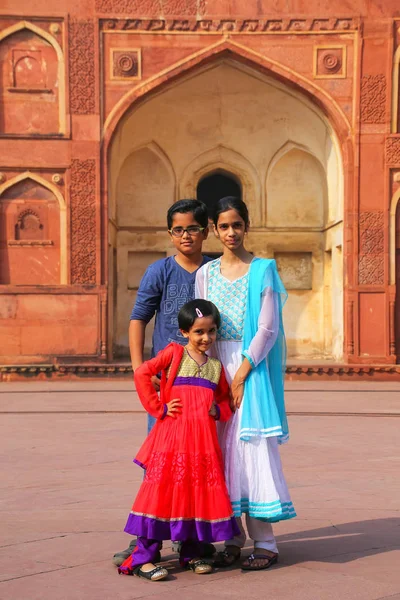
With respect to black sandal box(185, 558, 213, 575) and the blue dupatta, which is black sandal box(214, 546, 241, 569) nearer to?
black sandal box(185, 558, 213, 575)

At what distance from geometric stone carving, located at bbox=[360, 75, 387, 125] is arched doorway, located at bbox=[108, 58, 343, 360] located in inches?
68.7

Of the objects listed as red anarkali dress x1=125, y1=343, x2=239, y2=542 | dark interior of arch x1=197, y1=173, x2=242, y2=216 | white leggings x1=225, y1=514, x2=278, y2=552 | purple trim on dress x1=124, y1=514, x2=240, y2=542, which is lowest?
white leggings x1=225, y1=514, x2=278, y2=552

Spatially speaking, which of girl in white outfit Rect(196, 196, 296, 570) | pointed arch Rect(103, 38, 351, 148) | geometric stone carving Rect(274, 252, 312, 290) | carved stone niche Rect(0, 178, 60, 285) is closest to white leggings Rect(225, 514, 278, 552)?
girl in white outfit Rect(196, 196, 296, 570)

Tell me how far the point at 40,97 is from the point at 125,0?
5.53ft

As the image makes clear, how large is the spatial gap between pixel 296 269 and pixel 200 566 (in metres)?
11.8

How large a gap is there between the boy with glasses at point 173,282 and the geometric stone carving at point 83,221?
9093 mm

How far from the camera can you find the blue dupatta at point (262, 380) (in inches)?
136

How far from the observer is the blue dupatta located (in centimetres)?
345

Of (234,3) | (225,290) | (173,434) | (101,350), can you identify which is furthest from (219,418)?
(234,3)

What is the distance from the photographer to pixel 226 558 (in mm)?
3430

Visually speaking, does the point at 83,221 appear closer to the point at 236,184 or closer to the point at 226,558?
the point at 236,184

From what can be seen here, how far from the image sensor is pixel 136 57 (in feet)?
42.3

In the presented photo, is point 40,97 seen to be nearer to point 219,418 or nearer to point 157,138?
point 157,138

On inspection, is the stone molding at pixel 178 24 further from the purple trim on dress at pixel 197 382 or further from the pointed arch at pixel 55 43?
the purple trim on dress at pixel 197 382
